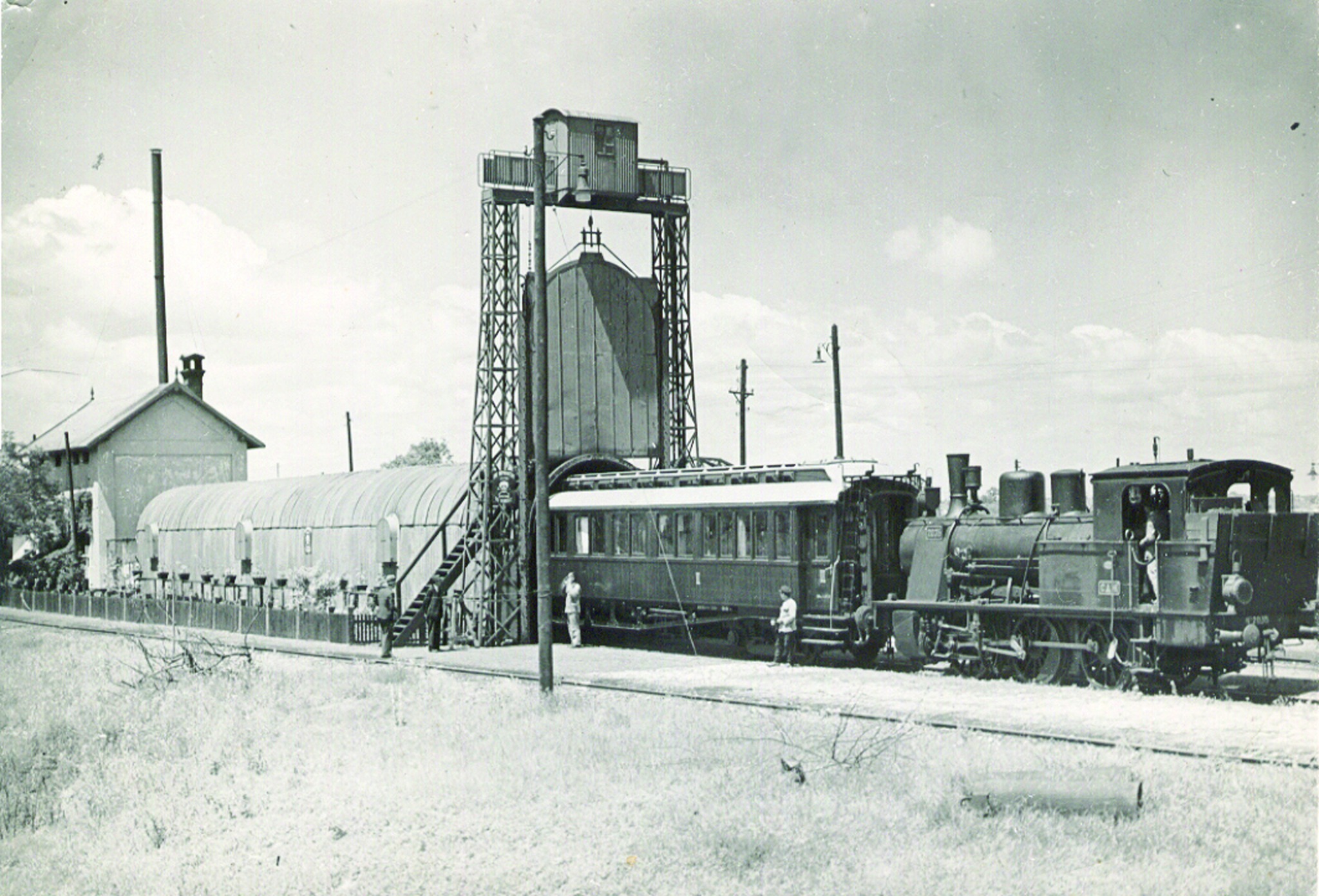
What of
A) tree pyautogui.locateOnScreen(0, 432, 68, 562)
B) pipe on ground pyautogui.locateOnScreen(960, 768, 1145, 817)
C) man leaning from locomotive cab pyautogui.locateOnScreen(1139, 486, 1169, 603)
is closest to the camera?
pipe on ground pyautogui.locateOnScreen(960, 768, 1145, 817)

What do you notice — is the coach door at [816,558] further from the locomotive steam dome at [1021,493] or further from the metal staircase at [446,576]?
the metal staircase at [446,576]

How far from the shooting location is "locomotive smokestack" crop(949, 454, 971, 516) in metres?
23.0

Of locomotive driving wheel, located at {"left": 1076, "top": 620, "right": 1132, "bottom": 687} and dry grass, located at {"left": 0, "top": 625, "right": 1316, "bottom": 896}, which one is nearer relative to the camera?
dry grass, located at {"left": 0, "top": 625, "right": 1316, "bottom": 896}

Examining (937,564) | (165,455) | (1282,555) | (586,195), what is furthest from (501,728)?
(165,455)

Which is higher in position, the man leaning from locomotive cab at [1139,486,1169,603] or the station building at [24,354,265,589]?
the station building at [24,354,265,589]

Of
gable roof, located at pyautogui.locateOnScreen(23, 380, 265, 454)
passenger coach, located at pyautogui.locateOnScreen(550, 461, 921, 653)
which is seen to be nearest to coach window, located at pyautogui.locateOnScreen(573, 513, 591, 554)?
passenger coach, located at pyautogui.locateOnScreen(550, 461, 921, 653)

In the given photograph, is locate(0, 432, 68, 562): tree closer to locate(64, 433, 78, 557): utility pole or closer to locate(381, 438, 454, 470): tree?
locate(64, 433, 78, 557): utility pole

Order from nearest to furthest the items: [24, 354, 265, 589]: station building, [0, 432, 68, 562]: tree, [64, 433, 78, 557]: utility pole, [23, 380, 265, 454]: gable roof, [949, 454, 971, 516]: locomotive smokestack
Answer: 1. [949, 454, 971, 516]: locomotive smokestack
2. [0, 432, 68, 562]: tree
3. [64, 433, 78, 557]: utility pole
4. [24, 354, 265, 589]: station building
5. [23, 380, 265, 454]: gable roof

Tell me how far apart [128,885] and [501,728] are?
18.9 feet

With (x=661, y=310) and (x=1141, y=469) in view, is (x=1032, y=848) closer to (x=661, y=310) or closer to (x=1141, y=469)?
(x=1141, y=469)

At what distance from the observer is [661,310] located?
31219 millimetres

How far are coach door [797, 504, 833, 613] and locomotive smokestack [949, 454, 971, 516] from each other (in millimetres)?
2139

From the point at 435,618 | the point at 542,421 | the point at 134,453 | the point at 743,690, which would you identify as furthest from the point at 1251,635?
the point at 134,453

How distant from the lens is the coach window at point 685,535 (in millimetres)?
26281
